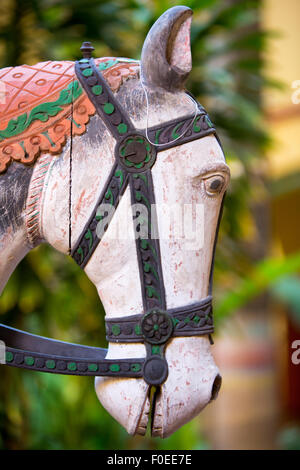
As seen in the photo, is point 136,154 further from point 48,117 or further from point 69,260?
point 69,260

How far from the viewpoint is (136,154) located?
118cm

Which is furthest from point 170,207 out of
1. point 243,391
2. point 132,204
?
point 243,391

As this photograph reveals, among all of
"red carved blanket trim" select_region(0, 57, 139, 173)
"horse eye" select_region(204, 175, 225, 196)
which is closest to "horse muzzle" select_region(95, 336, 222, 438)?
"horse eye" select_region(204, 175, 225, 196)

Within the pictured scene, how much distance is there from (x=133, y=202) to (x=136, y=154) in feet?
0.28

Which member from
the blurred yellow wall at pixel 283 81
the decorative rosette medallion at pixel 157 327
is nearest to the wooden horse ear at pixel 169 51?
the decorative rosette medallion at pixel 157 327

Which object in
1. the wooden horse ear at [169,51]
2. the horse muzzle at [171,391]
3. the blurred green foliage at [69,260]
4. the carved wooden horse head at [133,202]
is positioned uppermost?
the blurred green foliage at [69,260]

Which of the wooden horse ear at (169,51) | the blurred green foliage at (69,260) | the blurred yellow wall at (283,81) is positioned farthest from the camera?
the blurred yellow wall at (283,81)

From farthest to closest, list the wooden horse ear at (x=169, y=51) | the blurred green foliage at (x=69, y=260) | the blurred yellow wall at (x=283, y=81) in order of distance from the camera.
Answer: the blurred yellow wall at (x=283, y=81), the blurred green foliage at (x=69, y=260), the wooden horse ear at (x=169, y=51)

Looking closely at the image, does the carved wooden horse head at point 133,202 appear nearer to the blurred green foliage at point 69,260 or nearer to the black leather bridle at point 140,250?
the black leather bridle at point 140,250

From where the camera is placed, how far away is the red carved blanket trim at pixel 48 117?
3.92 ft

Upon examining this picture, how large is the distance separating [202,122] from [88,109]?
0.21m

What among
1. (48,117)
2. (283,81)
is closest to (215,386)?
(48,117)

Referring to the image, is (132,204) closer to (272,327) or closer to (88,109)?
(88,109)

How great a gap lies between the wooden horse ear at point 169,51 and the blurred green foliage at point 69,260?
2.40 metres
